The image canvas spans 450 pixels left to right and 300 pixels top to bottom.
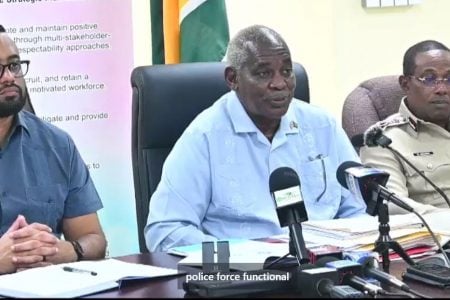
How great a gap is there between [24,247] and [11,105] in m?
0.46

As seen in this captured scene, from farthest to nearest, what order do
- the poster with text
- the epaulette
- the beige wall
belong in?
the beige wall
the poster with text
the epaulette

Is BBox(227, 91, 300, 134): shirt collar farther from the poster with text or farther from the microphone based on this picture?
the poster with text

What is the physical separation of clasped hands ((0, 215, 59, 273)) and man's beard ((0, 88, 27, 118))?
14.4 inches

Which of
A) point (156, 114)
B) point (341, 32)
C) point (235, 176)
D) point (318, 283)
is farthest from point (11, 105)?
point (341, 32)

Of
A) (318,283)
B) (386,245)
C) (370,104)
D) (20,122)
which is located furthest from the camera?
(370,104)

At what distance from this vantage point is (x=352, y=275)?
1446 mm

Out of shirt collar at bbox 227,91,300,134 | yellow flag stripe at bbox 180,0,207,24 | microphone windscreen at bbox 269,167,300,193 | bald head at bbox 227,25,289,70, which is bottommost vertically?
microphone windscreen at bbox 269,167,300,193

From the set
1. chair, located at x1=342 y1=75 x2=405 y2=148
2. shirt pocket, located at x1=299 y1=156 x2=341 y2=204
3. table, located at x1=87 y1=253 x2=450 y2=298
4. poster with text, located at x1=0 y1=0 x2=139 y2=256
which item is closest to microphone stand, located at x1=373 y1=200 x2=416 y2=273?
table, located at x1=87 y1=253 x2=450 y2=298

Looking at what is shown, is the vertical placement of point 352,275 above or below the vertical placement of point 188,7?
below

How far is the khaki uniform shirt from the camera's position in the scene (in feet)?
9.17

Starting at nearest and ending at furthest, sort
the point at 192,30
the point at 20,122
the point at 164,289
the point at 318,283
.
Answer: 1. the point at 318,283
2. the point at 164,289
3. the point at 20,122
4. the point at 192,30

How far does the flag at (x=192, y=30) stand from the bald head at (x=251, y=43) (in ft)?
2.34

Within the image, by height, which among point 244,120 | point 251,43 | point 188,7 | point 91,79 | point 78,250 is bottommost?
point 78,250

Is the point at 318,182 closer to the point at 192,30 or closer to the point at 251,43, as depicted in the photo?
the point at 251,43
